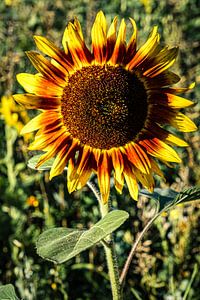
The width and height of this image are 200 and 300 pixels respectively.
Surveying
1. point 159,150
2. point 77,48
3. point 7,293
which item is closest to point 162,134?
point 159,150

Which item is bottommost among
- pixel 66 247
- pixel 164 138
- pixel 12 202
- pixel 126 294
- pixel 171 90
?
pixel 126 294

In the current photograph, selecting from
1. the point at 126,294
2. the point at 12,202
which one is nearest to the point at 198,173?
the point at 126,294

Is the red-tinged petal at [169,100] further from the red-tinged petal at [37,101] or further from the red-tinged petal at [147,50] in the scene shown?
the red-tinged petal at [37,101]

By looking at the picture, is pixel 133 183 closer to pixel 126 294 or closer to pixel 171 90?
pixel 171 90

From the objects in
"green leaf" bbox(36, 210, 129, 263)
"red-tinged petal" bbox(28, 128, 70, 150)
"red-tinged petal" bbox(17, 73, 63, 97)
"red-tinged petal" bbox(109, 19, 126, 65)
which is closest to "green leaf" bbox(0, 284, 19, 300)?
"green leaf" bbox(36, 210, 129, 263)

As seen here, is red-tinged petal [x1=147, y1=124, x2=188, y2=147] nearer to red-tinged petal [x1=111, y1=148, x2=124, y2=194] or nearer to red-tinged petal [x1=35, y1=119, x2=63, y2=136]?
red-tinged petal [x1=111, y1=148, x2=124, y2=194]

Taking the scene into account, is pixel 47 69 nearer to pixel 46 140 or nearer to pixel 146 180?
pixel 46 140
